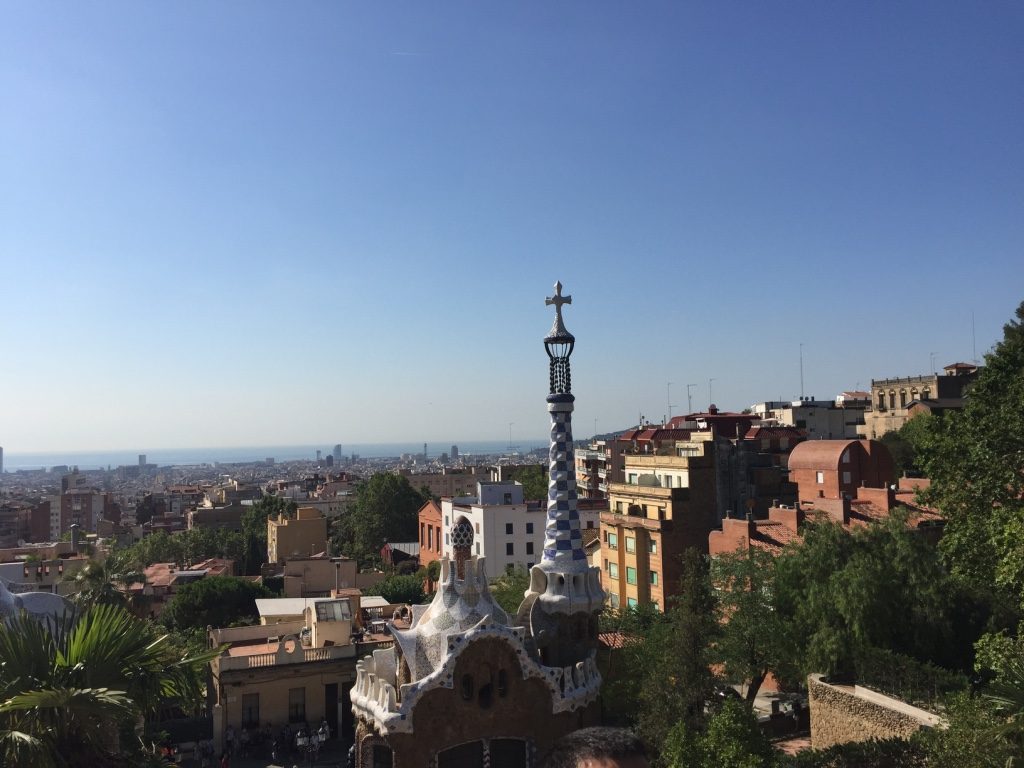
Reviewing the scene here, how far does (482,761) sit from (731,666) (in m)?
11.3

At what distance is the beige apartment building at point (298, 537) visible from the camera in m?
80.4

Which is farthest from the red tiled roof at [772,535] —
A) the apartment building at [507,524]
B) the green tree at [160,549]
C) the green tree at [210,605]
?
the green tree at [160,549]

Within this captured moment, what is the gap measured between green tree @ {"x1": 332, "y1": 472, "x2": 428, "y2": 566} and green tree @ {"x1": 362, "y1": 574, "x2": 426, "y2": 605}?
30.6 m

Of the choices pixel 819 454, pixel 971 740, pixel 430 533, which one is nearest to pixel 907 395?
pixel 819 454

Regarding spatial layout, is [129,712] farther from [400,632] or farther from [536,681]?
[536,681]

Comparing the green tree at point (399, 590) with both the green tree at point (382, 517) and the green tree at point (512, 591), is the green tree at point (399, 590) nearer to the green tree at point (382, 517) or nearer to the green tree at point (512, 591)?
the green tree at point (512, 591)

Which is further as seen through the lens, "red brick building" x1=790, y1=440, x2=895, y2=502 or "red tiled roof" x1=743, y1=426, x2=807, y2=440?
"red tiled roof" x1=743, y1=426, x2=807, y2=440

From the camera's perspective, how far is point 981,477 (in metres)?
18.3

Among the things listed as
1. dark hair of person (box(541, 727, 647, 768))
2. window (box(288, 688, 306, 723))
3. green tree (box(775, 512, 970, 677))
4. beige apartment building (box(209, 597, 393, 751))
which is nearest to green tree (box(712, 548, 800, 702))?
green tree (box(775, 512, 970, 677))

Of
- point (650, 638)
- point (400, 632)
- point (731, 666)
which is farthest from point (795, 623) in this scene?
point (400, 632)

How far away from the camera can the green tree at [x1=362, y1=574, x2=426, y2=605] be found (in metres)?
52.0

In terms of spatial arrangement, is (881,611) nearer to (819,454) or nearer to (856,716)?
(856,716)

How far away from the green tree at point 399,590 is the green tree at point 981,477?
3717cm

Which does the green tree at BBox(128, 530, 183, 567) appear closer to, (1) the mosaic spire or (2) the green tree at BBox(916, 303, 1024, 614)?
(1) the mosaic spire
